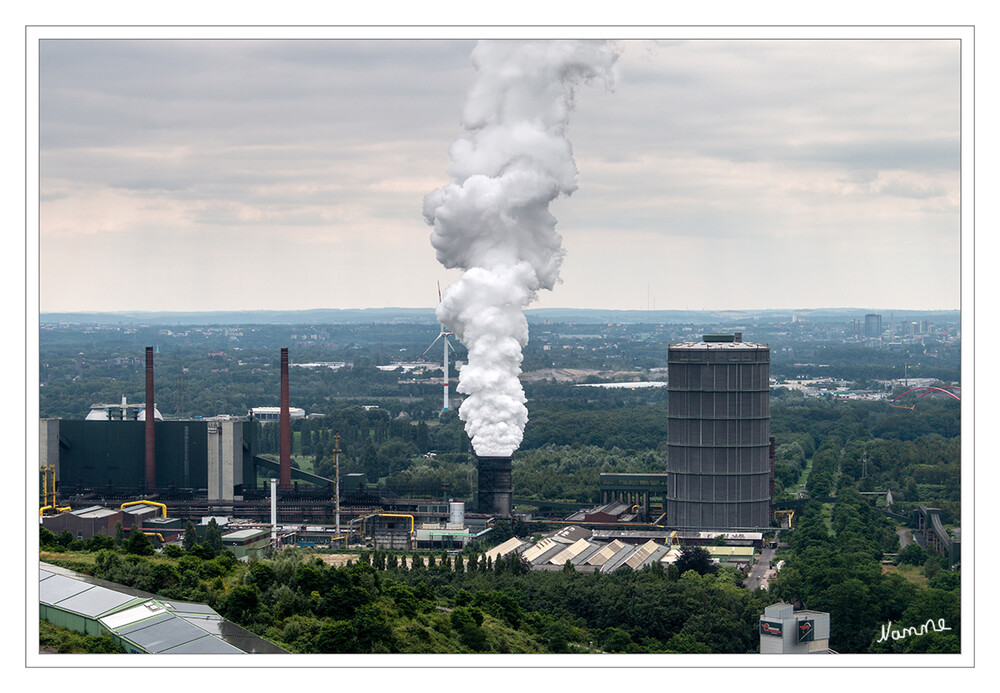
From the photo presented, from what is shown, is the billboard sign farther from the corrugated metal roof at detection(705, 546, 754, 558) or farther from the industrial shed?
the corrugated metal roof at detection(705, 546, 754, 558)

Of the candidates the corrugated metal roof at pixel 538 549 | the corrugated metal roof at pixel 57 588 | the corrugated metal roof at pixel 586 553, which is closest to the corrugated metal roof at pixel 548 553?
the corrugated metal roof at pixel 538 549

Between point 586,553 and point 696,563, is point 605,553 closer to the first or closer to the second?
point 586,553

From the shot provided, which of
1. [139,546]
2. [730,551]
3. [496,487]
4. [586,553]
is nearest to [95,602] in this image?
[139,546]

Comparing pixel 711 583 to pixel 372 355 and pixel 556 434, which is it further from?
pixel 372 355

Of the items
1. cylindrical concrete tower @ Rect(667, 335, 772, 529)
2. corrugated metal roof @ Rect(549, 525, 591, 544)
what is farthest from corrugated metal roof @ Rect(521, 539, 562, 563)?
cylindrical concrete tower @ Rect(667, 335, 772, 529)

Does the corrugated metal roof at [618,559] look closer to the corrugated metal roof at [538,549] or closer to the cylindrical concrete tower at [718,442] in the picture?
the corrugated metal roof at [538,549]

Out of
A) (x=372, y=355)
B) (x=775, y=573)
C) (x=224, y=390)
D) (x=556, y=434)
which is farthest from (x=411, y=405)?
(x=775, y=573)
